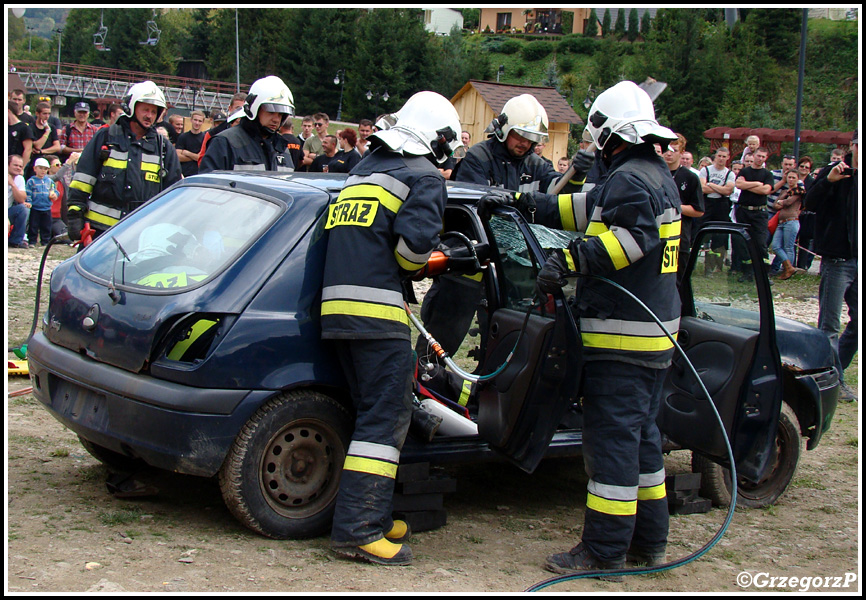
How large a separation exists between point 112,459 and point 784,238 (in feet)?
37.7

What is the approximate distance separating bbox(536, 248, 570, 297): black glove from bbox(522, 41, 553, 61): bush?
70.6 metres

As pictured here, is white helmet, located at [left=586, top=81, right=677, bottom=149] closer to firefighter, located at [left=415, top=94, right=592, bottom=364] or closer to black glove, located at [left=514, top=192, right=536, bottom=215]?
black glove, located at [left=514, top=192, right=536, bottom=215]

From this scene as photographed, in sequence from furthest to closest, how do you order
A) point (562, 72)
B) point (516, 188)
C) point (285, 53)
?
1. point (562, 72)
2. point (285, 53)
3. point (516, 188)

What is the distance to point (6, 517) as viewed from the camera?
140 inches

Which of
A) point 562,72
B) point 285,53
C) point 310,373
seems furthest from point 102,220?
point 562,72

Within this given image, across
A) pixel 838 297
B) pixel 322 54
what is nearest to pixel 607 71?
pixel 322 54

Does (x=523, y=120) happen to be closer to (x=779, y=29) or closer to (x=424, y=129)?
(x=424, y=129)

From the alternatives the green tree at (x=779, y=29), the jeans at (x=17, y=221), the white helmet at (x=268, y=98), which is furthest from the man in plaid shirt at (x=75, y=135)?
the green tree at (x=779, y=29)

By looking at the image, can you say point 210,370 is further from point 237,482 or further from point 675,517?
point 675,517

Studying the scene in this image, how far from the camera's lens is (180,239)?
3.81 m

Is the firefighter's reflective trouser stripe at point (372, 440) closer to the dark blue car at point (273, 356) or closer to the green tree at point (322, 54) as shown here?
the dark blue car at point (273, 356)

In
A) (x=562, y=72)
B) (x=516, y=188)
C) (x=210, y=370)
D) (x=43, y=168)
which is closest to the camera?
(x=210, y=370)

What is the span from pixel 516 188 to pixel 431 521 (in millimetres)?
2858

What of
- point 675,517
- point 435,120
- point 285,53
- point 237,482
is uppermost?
point 285,53
